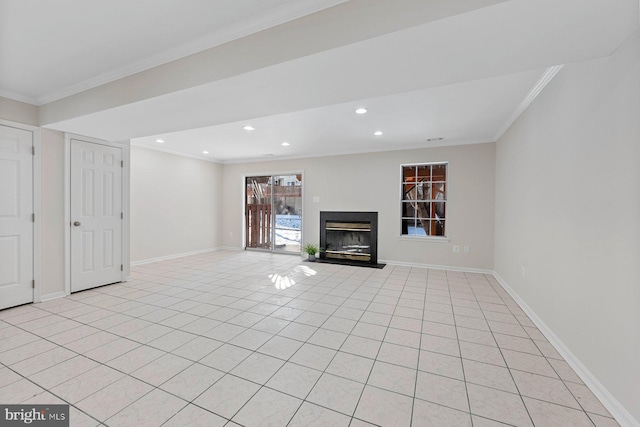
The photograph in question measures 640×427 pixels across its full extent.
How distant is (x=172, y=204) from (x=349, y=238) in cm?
424

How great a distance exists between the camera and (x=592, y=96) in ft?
6.08

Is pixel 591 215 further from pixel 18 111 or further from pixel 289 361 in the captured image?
pixel 18 111

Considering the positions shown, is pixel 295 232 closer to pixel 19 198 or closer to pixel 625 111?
pixel 19 198

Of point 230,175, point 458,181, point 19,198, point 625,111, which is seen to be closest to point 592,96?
point 625,111

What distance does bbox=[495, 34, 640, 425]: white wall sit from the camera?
1482mm

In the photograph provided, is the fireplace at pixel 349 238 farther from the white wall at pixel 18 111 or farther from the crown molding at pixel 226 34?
the white wall at pixel 18 111

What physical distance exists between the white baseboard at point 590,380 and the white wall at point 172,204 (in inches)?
260

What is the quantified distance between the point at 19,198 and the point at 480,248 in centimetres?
692

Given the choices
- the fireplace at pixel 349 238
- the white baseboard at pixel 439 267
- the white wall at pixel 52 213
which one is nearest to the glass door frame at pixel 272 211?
the fireplace at pixel 349 238

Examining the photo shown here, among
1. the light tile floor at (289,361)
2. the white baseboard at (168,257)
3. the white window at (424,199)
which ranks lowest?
the light tile floor at (289,361)

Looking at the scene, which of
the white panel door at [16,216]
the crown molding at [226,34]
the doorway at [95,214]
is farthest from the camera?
the doorway at [95,214]

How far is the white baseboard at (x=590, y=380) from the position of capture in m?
1.47

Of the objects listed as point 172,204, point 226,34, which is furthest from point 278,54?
point 172,204

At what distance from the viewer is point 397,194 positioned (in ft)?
18.2
